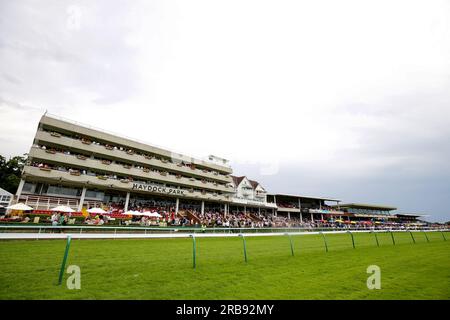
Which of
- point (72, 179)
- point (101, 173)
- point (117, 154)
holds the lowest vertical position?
point (72, 179)

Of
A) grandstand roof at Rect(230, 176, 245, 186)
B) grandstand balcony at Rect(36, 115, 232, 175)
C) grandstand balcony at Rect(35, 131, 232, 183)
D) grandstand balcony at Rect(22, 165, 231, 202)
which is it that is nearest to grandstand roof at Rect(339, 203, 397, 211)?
grandstand roof at Rect(230, 176, 245, 186)

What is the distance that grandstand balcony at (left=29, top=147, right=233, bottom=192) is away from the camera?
92.0 feet

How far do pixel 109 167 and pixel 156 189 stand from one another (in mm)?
7767

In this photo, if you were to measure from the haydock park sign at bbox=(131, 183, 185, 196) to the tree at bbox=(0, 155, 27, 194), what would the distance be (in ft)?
78.4

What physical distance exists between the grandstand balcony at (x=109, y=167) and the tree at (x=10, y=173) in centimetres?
1864

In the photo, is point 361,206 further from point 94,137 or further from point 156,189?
point 94,137

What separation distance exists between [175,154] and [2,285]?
37.9 metres

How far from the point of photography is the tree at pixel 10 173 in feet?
132

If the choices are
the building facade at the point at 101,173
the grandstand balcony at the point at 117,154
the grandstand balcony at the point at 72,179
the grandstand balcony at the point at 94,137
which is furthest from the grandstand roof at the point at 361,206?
the grandstand balcony at the point at 72,179

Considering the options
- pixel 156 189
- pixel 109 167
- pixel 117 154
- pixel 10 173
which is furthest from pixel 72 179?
pixel 10 173

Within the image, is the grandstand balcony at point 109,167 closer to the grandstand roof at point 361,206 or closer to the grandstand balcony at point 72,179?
the grandstand balcony at point 72,179

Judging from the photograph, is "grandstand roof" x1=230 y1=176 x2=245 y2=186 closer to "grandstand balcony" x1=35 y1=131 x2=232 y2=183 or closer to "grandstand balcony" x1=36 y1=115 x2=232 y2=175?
"grandstand balcony" x1=35 y1=131 x2=232 y2=183

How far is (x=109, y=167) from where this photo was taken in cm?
3319
